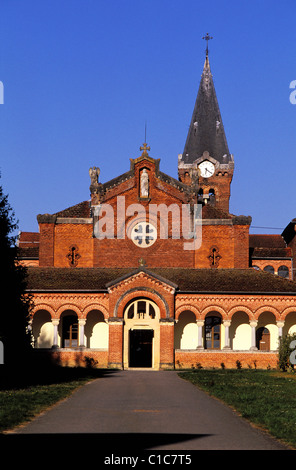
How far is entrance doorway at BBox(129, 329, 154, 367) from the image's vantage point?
43375mm

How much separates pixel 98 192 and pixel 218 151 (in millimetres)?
24869

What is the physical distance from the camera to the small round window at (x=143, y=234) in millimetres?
49094

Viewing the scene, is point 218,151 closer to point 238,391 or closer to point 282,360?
point 282,360

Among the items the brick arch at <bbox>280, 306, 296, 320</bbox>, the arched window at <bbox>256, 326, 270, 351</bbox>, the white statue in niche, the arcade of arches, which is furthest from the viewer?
the white statue in niche

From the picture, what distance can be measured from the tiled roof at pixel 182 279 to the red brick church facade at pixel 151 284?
2.7 inches

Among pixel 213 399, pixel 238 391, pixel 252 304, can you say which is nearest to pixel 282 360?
pixel 252 304

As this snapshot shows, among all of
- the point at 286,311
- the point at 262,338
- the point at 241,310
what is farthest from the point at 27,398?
the point at 262,338

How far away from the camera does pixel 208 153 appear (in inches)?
2778

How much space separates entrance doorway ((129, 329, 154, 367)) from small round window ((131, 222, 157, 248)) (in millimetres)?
7914

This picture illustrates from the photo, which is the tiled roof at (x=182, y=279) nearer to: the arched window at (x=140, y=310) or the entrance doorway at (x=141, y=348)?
the arched window at (x=140, y=310)

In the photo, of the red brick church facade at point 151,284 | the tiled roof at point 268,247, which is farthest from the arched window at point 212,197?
the red brick church facade at point 151,284

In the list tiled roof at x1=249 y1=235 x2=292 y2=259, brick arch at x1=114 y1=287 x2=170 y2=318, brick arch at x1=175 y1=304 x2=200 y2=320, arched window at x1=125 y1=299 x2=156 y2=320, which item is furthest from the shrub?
tiled roof at x1=249 y1=235 x2=292 y2=259

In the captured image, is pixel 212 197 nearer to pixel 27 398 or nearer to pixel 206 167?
pixel 206 167

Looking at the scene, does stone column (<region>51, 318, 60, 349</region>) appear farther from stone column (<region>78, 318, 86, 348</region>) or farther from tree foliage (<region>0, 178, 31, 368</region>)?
tree foliage (<region>0, 178, 31, 368</region>)
